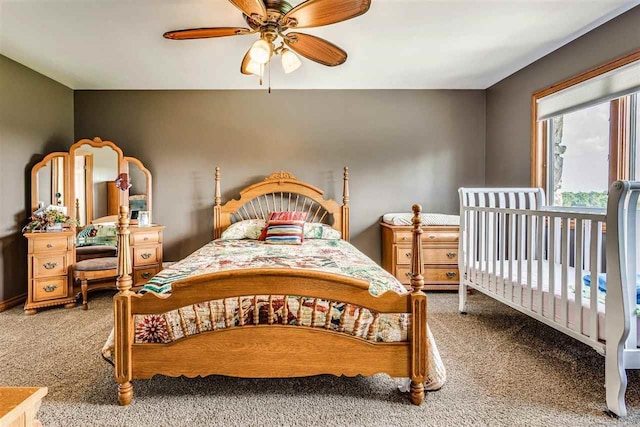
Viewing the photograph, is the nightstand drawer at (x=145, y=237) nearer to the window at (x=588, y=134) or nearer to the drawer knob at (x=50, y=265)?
the drawer knob at (x=50, y=265)

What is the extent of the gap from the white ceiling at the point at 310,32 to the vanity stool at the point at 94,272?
191 centimetres

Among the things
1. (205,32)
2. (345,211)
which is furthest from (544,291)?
(205,32)

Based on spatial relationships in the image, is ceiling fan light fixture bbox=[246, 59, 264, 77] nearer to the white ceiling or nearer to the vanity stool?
the white ceiling

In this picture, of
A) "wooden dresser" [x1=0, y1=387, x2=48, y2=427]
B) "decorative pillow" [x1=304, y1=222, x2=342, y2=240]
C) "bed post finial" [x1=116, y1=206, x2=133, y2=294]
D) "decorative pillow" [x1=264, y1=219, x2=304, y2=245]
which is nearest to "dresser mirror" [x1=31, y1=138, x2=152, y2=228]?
"decorative pillow" [x1=264, y1=219, x2=304, y2=245]

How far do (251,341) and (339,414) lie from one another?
544mm

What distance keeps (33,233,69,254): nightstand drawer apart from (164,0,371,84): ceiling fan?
2298 mm

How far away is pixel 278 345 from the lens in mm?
1626

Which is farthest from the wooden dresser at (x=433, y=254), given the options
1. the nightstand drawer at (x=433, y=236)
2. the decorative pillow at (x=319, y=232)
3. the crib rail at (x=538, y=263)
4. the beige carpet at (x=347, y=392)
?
the beige carpet at (x=347, y=392)

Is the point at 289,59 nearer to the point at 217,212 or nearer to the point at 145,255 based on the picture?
the point at 217,212

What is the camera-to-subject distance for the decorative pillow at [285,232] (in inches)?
126

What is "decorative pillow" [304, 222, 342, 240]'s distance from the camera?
3.51 metres

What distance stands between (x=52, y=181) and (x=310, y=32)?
3013 millimetres

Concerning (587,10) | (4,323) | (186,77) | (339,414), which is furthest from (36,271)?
(587,10)

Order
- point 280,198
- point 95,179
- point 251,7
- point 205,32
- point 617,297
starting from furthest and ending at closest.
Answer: point 280,198, point 95,179, point 205,32, point 251,7, point 617,297
